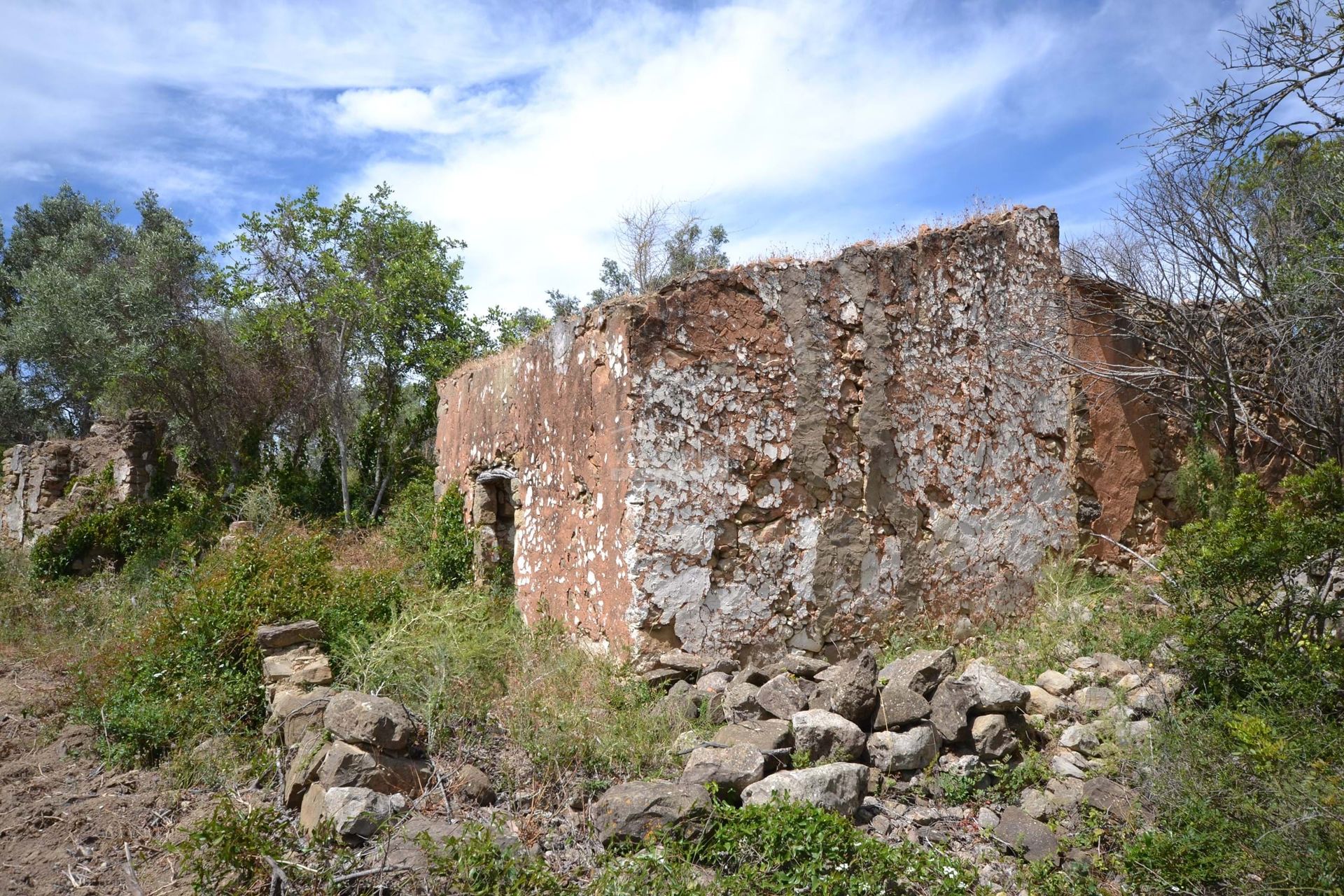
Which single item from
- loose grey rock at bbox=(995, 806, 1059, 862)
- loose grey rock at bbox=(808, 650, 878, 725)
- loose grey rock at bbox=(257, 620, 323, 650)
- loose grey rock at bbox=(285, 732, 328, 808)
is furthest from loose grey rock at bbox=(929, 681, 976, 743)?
loose grey rock at bbox=(257, 620, 323, 650)

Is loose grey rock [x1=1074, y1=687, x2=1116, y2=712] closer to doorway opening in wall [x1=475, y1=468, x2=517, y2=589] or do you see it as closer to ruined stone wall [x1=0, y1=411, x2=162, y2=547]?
doorway opening in wall [x1=475, y1=468, x2=517, y2=589]

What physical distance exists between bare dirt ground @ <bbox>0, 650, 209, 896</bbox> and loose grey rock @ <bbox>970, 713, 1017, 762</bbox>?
429 centimetres

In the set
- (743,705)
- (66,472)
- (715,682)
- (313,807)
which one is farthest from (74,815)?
(66,472)

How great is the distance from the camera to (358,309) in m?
15.3

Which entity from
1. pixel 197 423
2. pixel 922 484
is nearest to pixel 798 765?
pixel 922 484

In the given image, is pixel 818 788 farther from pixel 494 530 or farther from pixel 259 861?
pixel 494 530

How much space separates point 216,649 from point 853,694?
4772 millimetres

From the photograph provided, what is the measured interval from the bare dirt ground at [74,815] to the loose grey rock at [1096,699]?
16.8 ft

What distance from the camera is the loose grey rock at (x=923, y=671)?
546 centimetres

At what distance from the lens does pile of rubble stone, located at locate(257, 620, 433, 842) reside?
445 cm

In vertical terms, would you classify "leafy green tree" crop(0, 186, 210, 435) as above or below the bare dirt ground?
above

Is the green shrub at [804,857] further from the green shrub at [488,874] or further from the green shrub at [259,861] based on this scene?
the green shrub at [259,861]

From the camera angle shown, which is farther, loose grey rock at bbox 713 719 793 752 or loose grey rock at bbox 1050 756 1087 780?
loose grey rock at bbox 713 719 793 752

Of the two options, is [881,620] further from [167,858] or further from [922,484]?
[167,858]
